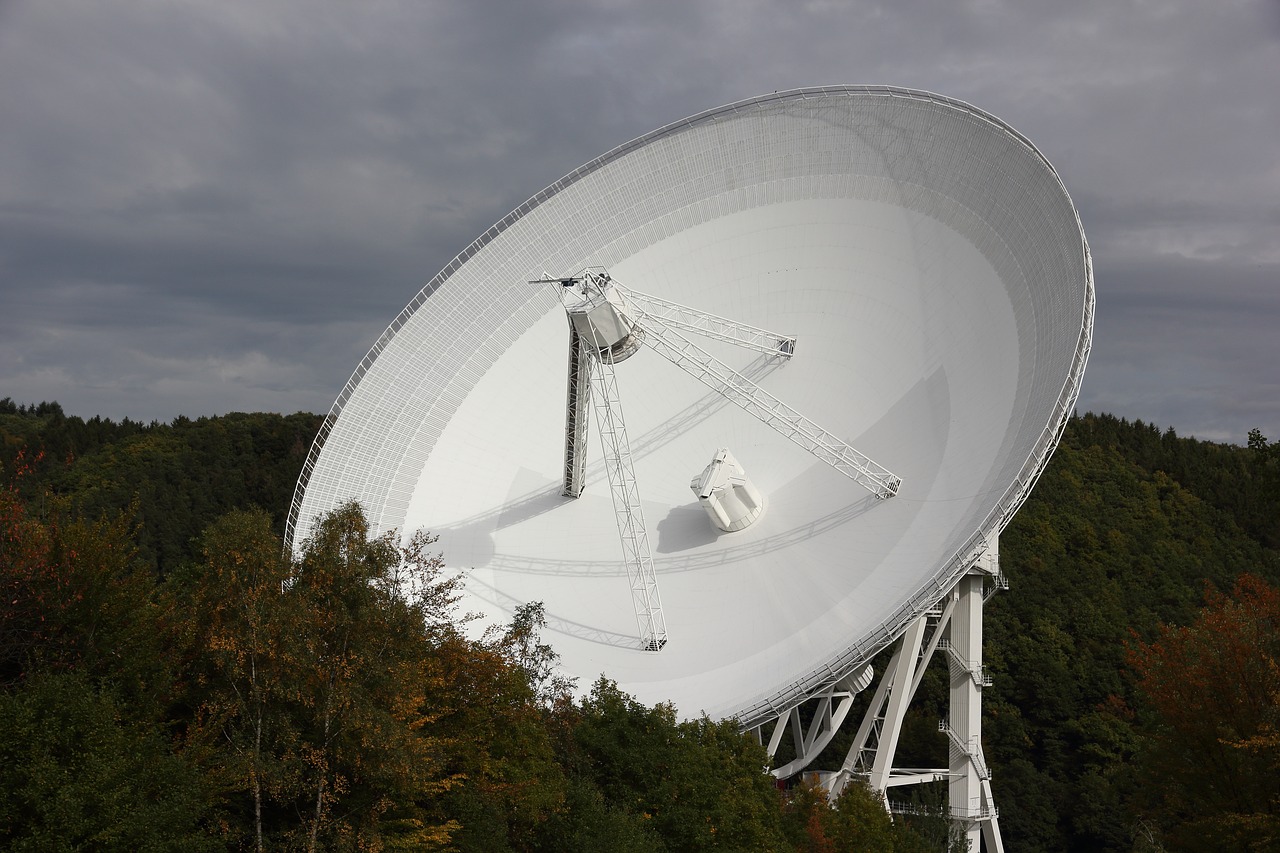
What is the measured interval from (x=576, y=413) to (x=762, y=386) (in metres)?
5.07

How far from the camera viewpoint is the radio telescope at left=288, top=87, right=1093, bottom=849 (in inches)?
953

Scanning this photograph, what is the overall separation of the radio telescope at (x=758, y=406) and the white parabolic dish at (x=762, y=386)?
0.07 meters

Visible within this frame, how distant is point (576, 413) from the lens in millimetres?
28438

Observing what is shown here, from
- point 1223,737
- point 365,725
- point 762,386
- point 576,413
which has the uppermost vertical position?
point 762,386

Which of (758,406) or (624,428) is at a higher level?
(758,406)

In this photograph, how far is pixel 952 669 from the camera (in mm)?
→ 26781

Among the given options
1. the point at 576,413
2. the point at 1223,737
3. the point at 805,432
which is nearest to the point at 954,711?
the point at 1223,737

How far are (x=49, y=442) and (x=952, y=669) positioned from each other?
82.9 meters

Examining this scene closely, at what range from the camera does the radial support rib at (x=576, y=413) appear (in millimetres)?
27812

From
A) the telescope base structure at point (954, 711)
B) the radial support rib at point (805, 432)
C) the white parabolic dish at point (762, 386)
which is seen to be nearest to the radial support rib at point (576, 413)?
the white parabolic dish at point (762, 386)

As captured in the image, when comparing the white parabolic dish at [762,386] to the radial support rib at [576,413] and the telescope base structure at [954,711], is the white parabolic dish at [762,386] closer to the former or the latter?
the radial support rib at [576,413]

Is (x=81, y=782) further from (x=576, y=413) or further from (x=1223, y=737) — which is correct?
(x=1223, y=737)

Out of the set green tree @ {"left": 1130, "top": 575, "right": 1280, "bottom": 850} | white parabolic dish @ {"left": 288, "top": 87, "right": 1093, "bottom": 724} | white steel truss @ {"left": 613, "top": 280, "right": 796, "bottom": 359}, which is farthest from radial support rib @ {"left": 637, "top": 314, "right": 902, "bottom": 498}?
green tree @ {"left": 1130, "top": 575, "right": 1280, "bottom": 850}

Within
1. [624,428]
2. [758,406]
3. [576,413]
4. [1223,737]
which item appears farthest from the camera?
[576,413]
